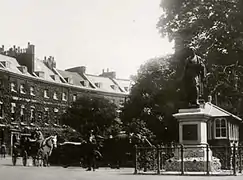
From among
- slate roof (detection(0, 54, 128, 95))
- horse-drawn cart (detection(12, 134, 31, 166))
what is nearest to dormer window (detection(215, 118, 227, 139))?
horse-drawn cart (detection(12, 134, 31, 166))

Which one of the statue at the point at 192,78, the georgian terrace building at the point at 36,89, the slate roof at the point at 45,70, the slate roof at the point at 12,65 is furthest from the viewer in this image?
the slate roof at the point at 45,70

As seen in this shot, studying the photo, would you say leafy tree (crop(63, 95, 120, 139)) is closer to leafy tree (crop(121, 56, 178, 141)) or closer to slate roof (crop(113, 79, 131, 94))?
leafy tree (crop(121, 56, 178, 141))

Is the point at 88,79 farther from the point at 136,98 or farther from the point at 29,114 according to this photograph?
the point at 29,114

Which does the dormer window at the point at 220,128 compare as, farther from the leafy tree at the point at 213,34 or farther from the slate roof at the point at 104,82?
the slate roof at the point at 104,82

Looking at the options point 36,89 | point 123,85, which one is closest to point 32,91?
point 36,89

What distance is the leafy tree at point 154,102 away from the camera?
2277 centimetres

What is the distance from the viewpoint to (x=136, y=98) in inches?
1139

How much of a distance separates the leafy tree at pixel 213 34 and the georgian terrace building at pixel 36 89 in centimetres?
464

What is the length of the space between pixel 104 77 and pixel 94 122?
14.2 meters

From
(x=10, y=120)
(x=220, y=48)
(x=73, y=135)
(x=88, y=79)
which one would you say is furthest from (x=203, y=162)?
(x=88, y=79)

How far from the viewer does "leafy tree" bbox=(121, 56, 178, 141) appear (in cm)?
2277

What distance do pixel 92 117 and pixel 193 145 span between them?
20.7 metres

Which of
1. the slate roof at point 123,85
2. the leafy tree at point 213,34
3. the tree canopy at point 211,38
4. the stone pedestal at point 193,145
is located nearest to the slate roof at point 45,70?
the slate roof at point 123,85

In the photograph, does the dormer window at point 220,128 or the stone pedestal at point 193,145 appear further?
the dormer window at point 220,128
